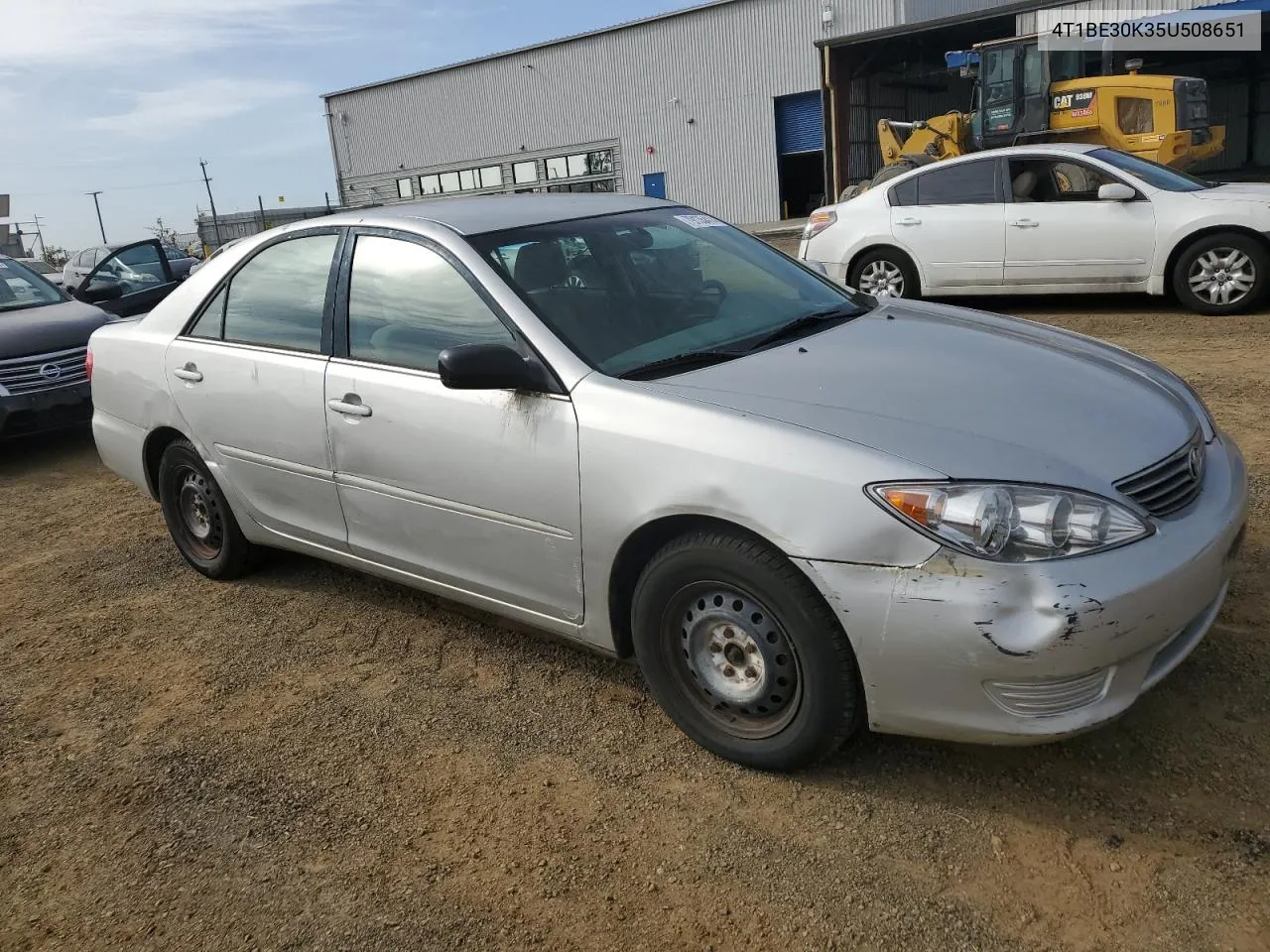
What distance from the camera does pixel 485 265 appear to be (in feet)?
11.0

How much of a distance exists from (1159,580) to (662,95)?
35.4m

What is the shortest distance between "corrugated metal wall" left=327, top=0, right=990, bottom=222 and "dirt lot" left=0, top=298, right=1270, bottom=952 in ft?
102

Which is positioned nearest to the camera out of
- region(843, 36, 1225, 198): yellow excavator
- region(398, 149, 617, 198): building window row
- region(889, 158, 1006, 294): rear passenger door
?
region(889, 158, 1006, 294): rear passenger door

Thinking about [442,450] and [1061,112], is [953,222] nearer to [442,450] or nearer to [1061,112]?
[442,450]

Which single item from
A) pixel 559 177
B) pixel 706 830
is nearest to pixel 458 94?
pixel 559 177

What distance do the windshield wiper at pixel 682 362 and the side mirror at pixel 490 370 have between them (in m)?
0.25

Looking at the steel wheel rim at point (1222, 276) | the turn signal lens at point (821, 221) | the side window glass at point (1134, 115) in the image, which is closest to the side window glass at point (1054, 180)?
the steel wheel rim at point (1222, 276)

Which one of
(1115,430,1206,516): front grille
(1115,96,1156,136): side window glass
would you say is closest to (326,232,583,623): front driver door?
(1115,430,1206,516): front grille

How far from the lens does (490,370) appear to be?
2.99m

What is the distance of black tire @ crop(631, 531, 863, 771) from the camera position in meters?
2.59

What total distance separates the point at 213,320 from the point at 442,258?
4.66 ft

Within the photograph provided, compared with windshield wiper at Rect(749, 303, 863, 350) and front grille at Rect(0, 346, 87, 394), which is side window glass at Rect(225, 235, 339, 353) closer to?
windshield wiper at Rect(749, 303, 863, 350)

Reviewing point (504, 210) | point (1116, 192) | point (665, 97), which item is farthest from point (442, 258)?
point (665, 97)

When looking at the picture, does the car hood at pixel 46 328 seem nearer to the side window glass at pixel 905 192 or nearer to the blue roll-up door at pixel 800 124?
the side window glass at pixel 905 192
